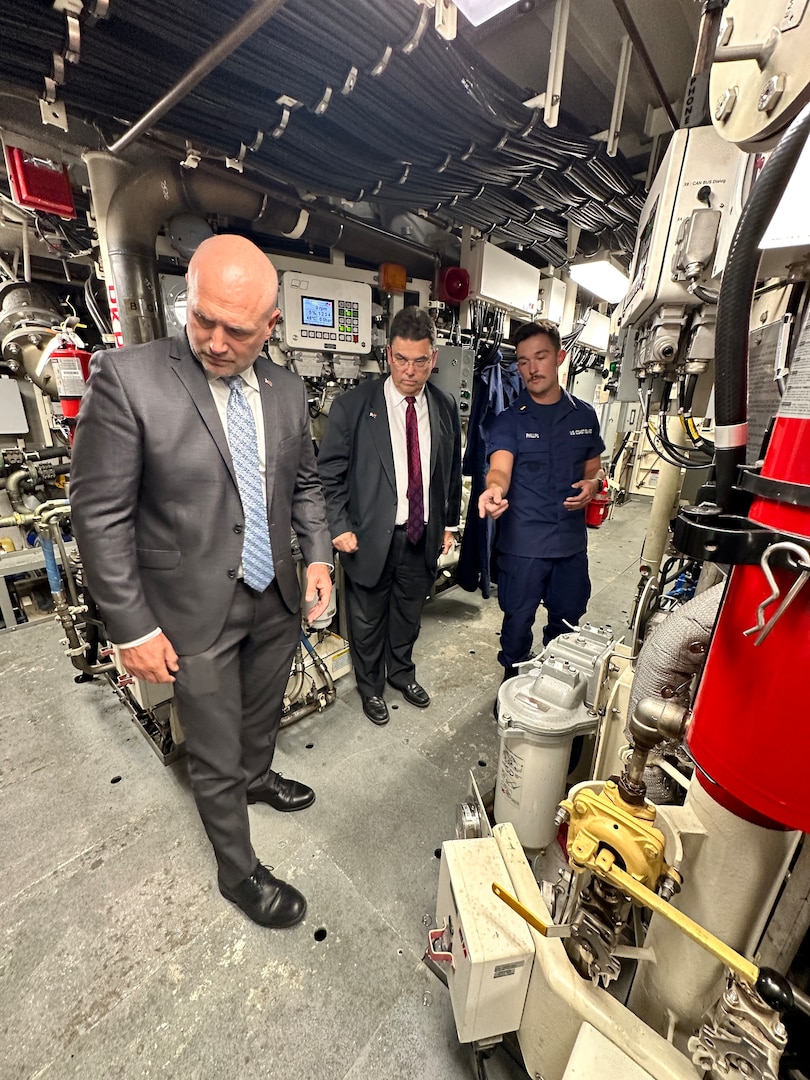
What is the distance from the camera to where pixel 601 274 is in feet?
10.4

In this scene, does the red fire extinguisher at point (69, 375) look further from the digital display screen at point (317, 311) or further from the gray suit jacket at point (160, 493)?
the gray suit jacket at point (160, 493)

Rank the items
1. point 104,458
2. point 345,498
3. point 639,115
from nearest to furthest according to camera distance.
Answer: point 104,458
point 345,498
point 639,115

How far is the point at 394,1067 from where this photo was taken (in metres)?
1.00

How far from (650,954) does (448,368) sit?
9.25 feet

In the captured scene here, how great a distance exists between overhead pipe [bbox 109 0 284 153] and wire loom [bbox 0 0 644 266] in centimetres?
5

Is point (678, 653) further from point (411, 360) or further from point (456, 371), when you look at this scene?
point (456, 371)

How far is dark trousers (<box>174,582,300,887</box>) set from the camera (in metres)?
1.16

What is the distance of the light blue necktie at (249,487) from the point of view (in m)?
1.15

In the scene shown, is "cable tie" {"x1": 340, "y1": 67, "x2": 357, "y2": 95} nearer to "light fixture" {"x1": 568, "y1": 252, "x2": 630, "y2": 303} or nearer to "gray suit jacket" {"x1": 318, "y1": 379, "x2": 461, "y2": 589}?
"gray suit jacket" {"x1": 318, "y1": 379, "x2": 461, "y2": 589}

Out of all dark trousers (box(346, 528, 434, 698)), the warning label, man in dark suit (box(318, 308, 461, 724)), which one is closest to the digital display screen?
man in dark suit (box(318, 308, 461, 724))

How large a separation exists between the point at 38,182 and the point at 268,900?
2557 mm

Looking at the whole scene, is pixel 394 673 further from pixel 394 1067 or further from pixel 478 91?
pixel 478 91

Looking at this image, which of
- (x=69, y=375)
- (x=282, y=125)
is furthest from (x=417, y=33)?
(x=69, y=375)

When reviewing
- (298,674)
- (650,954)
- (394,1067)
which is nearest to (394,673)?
(298,674)
